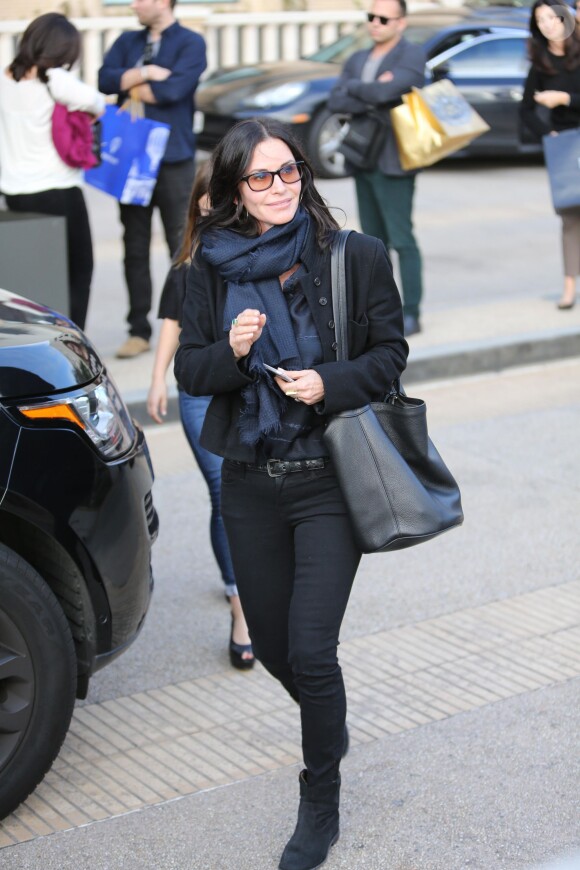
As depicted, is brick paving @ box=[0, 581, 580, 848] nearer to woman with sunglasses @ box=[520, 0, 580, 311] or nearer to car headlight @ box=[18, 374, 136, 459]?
car headlight @ box=[18, 374, 136, 459]

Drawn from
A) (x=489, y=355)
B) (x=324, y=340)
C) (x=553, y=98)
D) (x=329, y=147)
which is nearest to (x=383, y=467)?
(x=324, y=340)

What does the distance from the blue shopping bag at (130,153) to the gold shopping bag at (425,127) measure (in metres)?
1.41

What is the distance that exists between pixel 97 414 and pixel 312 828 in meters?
1.22

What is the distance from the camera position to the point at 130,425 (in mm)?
3934

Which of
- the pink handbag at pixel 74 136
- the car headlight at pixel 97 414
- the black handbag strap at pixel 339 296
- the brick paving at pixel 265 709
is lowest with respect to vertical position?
the brick paving at pixel 265 709

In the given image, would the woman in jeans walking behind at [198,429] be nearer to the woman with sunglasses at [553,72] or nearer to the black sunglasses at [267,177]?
the black sunglasses at [267,177]

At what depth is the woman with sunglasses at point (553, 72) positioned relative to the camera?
8.63 m

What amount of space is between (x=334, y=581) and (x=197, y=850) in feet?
2.67

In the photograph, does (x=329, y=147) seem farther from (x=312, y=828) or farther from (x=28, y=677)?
(x=312, y=828)

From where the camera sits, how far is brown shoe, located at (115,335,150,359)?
8.33m

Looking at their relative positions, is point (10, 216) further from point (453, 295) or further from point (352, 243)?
point (453, 295)

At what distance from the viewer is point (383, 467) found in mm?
3199

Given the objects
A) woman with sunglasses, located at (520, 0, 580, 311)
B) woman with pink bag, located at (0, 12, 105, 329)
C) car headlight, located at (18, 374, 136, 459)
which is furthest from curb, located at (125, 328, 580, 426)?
car headlight, located at (18, 374, 136, 459)

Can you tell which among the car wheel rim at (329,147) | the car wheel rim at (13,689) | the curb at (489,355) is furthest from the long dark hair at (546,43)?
the car wheel rim at (13,689)
